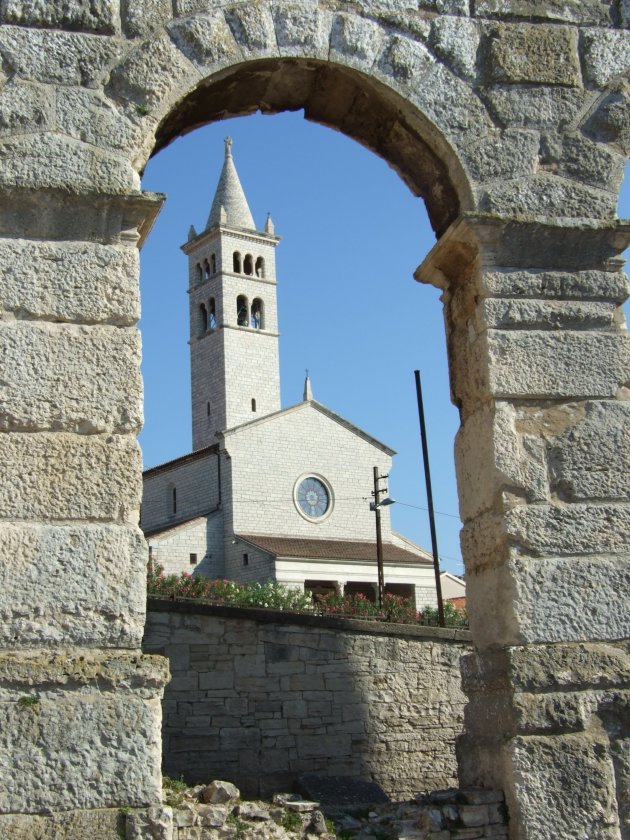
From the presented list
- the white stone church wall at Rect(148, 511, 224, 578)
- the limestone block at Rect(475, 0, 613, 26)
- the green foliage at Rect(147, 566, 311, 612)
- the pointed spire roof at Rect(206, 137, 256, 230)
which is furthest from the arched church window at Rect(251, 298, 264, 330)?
the limestone block at Rect(475, 0, 613, 26)

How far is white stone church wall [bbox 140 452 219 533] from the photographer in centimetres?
4119

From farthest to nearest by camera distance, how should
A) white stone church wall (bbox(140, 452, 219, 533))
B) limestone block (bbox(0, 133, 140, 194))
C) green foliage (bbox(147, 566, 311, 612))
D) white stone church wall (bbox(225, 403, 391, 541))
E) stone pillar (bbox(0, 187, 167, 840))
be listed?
1. white stone church wall (bbox(140, 452, 219, 533))
2. white stone church wall (bbox(225, 403, 391, 541))
3. green foliage (bbox(147, 566, 311, 612))
4. limestone block (bbox(0, 133, 140, 194))
5. stone pillar (bbox(0, 187, 167, 840))

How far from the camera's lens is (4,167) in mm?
4715

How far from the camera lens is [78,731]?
165 inches

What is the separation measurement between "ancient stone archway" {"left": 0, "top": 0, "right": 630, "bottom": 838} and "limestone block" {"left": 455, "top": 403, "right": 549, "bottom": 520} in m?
0.01

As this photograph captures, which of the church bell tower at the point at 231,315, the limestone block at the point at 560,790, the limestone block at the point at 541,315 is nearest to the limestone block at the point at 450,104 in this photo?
the limestone block at the point at 541,315

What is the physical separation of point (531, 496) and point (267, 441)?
36.8 m

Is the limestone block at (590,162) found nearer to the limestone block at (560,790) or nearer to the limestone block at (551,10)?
the limestone block at (551,10)

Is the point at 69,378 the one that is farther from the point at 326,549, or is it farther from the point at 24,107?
the point at 326,549

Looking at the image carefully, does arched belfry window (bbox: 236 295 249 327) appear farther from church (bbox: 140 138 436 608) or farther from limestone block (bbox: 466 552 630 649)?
limestone block (bbox: 466 552 630 649)

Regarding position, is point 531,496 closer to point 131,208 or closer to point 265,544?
point 131,208

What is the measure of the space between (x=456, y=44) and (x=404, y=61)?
13.1 inches

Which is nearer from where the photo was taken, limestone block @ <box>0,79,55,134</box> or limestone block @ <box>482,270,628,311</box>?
limestone block @ <box>0,79,55,134</box>

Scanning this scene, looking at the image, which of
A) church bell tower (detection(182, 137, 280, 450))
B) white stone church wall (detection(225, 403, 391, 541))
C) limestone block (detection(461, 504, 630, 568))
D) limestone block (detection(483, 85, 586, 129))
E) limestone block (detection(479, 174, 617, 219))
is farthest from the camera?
church bell tower (detection(182, 137, 280, 450))
